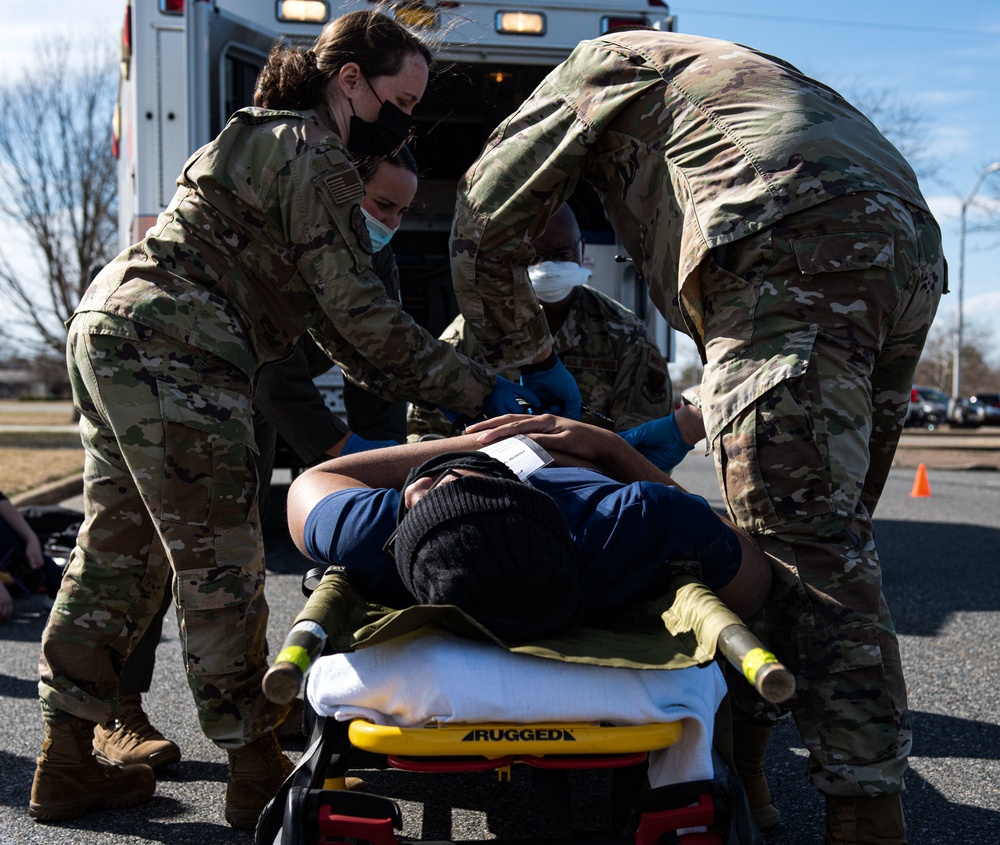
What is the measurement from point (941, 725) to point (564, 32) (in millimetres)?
3818

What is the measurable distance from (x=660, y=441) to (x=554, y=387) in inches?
14.0

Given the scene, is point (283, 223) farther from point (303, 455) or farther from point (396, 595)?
point (303, 455)

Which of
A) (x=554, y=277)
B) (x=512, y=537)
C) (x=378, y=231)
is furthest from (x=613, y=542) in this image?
(x=554, y=277)

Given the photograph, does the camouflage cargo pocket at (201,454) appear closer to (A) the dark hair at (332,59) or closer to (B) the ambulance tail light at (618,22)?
(A) the dark hair at (332,59)

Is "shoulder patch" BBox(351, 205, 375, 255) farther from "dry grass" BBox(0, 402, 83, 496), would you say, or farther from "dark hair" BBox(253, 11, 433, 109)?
"dry grass" BBox(0, 402, 83, 496)

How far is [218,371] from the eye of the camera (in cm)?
238

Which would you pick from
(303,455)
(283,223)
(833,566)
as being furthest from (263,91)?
(833,566)

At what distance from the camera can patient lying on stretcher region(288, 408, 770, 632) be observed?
6.03 feet

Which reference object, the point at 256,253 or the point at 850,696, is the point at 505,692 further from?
the point at 256,253

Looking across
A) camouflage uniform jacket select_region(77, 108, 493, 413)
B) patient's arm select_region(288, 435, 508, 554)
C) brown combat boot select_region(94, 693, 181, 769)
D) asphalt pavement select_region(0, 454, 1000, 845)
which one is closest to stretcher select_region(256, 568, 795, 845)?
patient's arm select_region(288, 435, 508, 554)

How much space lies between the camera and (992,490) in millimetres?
11172

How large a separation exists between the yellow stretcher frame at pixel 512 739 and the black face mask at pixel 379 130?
1559 millimetres

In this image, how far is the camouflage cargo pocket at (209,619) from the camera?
7.61 feet

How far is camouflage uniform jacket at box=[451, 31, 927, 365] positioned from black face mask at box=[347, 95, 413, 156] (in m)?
0.25
